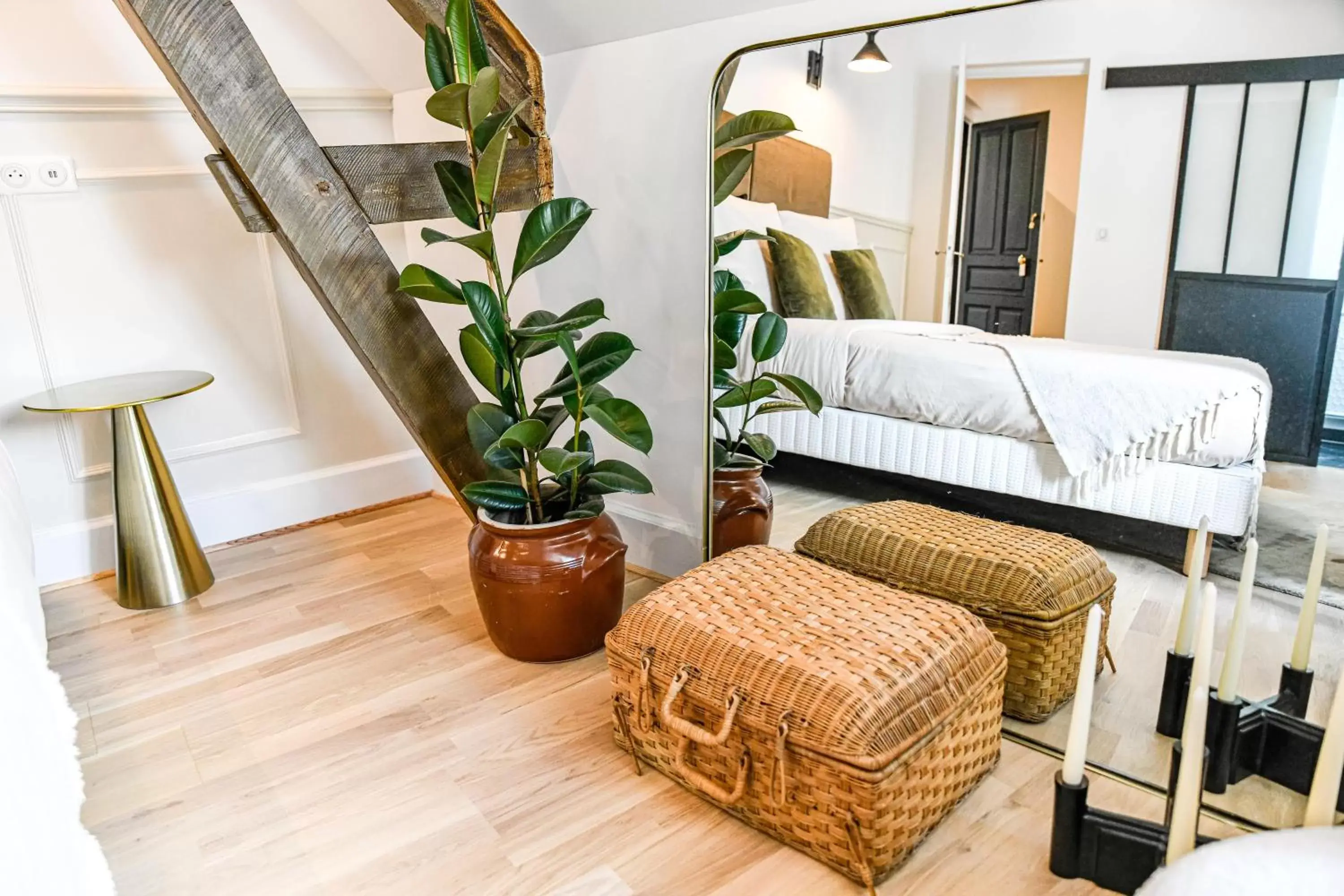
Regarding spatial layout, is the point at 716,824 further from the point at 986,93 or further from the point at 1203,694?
the point at 986,93

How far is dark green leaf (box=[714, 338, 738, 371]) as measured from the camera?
6.47 feet

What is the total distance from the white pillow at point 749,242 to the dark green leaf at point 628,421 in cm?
37

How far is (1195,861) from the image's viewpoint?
2.24ft

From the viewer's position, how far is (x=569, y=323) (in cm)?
172

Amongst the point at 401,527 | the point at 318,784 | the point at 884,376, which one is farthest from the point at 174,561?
the point at 884,376

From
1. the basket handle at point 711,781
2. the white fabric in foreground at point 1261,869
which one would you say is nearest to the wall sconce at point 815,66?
the basket handle at point 711,781

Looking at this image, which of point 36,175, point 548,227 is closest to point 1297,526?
point 548,227

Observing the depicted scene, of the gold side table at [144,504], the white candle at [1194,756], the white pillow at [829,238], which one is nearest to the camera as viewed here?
the white candle at [1194,756]

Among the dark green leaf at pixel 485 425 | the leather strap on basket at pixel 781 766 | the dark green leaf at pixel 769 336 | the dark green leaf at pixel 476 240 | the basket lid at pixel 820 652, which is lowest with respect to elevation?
the leather strap on basket at pixel 781 766

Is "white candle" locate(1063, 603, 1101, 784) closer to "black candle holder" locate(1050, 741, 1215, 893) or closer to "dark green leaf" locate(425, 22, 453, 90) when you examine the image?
"black candle holder" locate(1050, 741, 1215, 893)

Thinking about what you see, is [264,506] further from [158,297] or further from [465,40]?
[465,40]

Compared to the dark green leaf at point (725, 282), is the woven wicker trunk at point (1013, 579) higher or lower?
lower

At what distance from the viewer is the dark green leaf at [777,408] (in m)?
1.88

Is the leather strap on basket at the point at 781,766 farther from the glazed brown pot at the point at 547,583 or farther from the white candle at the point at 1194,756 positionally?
the glazed brown pot at the point at 547,583
